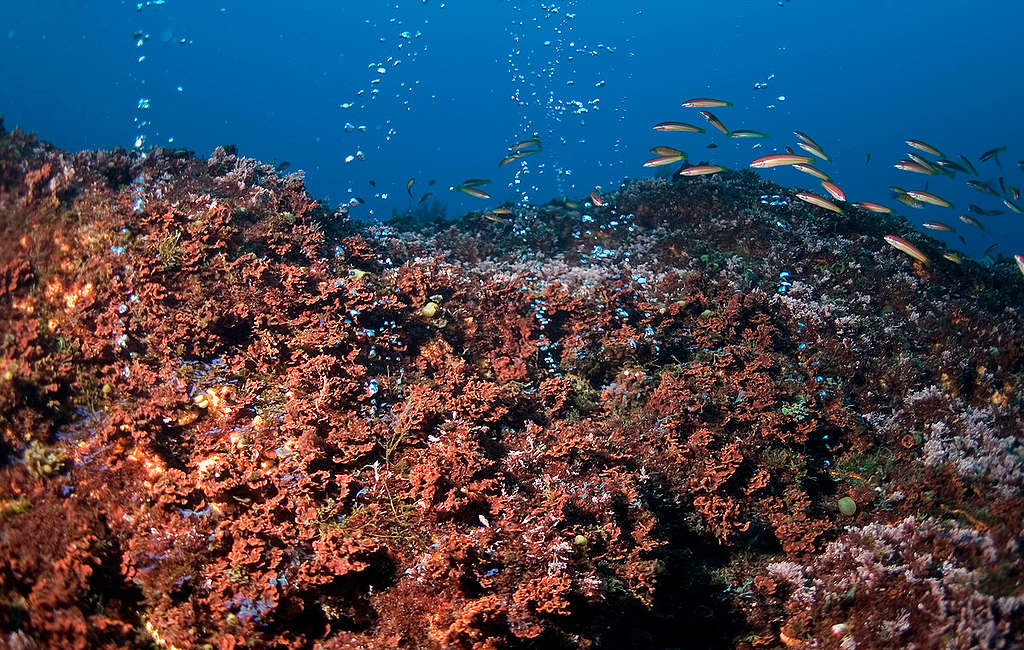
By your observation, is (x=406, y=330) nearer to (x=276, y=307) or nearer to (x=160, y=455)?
(x=276, y=307)

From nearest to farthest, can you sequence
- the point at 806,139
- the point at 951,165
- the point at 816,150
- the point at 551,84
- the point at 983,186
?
the point at 816,150 < the point at 806,139 < the point at 951,165 < the point at 983,186 < the point at 551,84

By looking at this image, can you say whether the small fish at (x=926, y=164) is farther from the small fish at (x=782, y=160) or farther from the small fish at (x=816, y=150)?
the small fish at (x=782, y=160)

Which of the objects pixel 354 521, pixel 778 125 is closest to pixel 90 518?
pixel 354 521

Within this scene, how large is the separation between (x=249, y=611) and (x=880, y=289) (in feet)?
30.1

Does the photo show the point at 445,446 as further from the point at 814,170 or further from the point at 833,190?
the point at 814,170

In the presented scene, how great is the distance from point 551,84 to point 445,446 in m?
113

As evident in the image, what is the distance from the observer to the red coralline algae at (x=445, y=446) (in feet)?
10.9

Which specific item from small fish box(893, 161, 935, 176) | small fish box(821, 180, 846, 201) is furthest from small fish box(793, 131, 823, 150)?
small fish box(893, 161, 935, 176)

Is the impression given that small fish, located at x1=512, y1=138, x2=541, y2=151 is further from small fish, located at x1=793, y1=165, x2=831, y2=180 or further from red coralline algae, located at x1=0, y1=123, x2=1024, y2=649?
small fish, located at x1=793, y1=165, x2=831, y2=180

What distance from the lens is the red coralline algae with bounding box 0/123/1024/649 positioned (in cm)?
333

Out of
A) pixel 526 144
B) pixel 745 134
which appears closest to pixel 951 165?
pixel 745 134

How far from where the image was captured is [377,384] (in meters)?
4.54

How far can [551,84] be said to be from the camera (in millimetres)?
104812

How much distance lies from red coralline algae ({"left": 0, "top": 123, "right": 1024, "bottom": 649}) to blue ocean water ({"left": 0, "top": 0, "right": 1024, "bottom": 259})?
244 ft
